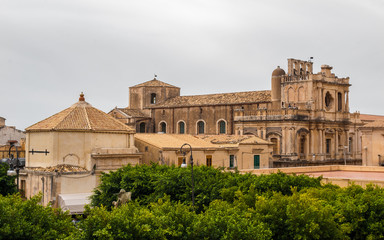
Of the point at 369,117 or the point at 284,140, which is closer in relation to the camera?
the point at 284,140

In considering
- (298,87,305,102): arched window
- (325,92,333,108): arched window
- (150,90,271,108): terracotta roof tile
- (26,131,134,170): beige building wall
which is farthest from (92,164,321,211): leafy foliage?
(325,92,333,108): arched window

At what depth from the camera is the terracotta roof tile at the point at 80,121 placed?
36.4 metres

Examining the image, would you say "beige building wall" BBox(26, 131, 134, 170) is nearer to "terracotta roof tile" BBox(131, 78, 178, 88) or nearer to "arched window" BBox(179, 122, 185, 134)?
"arched window" BBox(179, 122, 185, 134)

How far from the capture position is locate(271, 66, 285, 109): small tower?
55875 millimetres

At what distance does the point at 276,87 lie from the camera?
56500mm

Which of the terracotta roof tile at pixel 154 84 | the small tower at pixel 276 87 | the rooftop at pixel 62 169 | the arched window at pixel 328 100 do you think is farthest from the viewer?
the terracotta roof tile at pixel 154 84

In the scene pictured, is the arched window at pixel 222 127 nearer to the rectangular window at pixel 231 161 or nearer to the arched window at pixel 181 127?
the arched window at pixel 181 127

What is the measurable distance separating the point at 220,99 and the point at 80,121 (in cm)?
2432

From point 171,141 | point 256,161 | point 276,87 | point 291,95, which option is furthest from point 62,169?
point 276,87

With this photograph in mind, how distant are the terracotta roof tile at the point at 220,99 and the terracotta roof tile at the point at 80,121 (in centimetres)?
2097

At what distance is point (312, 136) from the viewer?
54.5 metres

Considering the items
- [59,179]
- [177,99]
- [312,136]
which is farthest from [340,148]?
[59,179]

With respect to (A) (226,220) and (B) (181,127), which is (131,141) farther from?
(B) (181,127)

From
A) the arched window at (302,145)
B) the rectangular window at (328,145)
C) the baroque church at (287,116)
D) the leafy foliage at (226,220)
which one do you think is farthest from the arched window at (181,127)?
the leafy foliage at (226,220)
